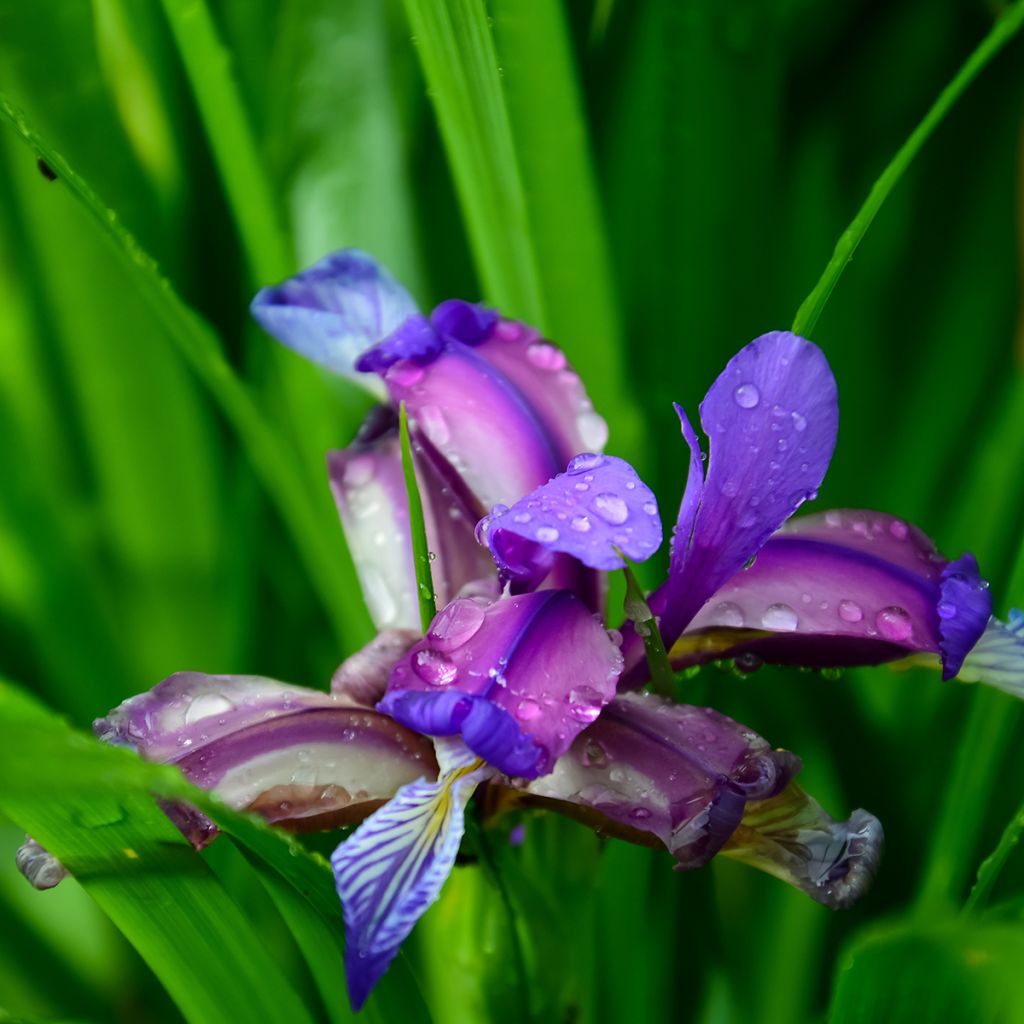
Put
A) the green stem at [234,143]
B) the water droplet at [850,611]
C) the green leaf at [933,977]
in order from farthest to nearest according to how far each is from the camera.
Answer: the green stem at [234,143] → the water droplet at [850,611] → the green leaf at [933,977]

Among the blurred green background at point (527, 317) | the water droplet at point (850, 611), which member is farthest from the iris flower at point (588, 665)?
the blurred green background at point (527, 317)

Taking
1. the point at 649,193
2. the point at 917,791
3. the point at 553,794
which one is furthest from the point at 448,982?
the point at 649,193

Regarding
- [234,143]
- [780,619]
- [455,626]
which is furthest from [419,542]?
[234,143]

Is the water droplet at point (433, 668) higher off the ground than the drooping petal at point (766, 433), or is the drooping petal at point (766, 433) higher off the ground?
the drooping petal at point (766, 433)

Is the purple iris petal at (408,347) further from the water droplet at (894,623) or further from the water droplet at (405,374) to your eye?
the water droplet at (894,623)

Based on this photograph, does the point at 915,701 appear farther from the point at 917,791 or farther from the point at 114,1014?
the point at 114,1014

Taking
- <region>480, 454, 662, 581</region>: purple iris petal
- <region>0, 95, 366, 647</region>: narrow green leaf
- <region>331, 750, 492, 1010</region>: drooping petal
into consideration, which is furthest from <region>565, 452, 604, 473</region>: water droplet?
<region>0, 95, 366, 647</region>: narrow green leaf

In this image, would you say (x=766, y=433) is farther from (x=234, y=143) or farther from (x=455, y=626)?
(x=234, y=143)
